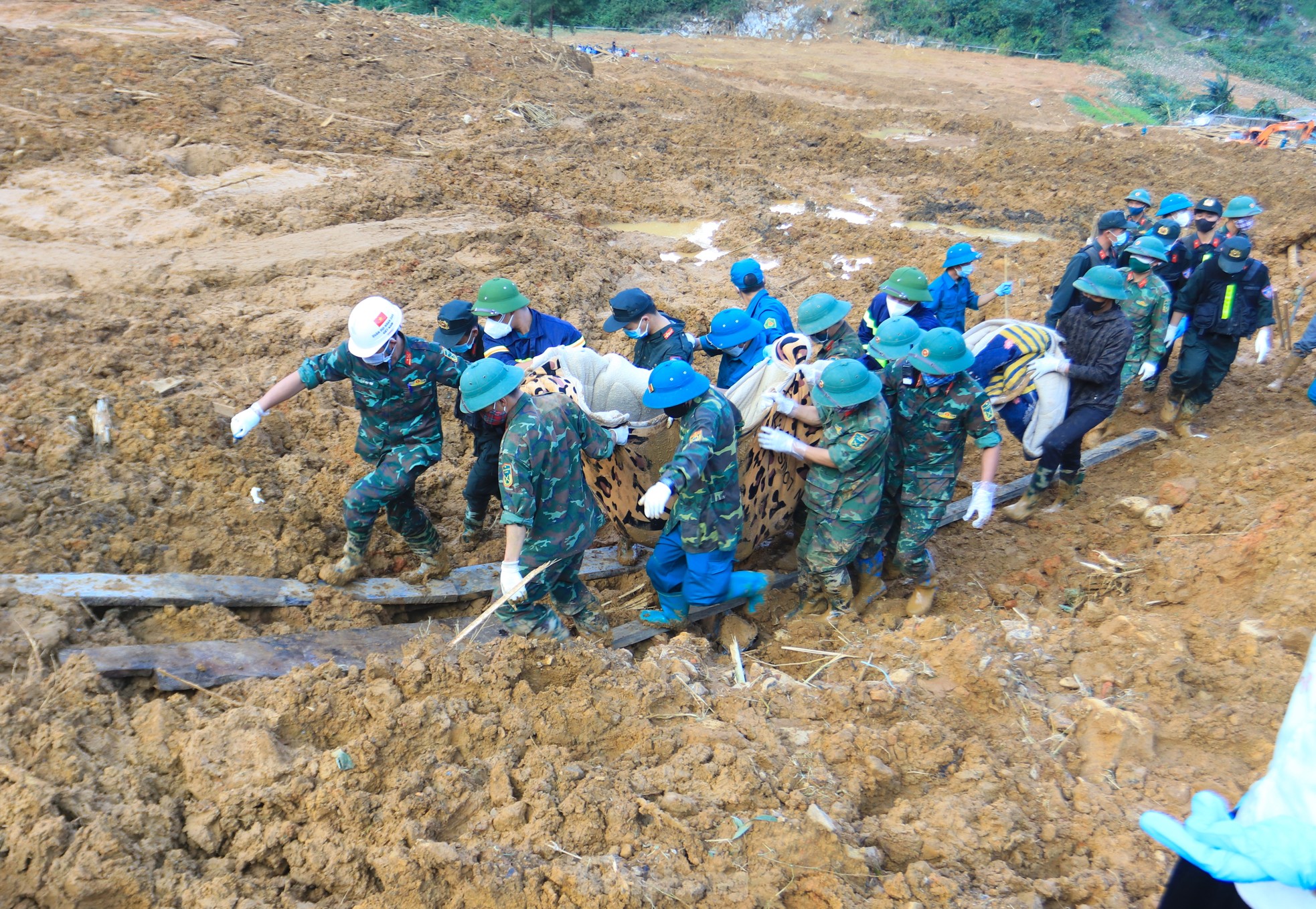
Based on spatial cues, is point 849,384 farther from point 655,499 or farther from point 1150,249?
point 1150,249

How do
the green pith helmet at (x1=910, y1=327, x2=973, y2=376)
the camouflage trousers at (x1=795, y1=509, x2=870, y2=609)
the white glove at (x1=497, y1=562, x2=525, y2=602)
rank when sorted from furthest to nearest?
the camouflage trousers at (x1=795, y1=509, x2=870, y2=609)
the green pith helmet at (x1=910, y1=327, x2=973, y2=376)
the white glove at (x1=497, y1=562, x2=525, y2=602)

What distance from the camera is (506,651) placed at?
325cm

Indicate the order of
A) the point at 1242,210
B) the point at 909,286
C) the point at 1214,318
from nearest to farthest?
the point at 909,286, the point at 1214,318, the point at 1242,210

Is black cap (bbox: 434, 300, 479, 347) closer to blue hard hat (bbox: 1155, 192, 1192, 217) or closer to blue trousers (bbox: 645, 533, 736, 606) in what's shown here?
blue trousers (bbox: 645, 533, 736, 606)

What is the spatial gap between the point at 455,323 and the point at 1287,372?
7621mm

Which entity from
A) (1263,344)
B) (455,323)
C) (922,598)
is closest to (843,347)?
(922,598)

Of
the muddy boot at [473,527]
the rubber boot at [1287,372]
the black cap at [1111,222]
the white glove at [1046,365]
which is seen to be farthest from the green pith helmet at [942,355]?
the rubber boot at [1287,372]

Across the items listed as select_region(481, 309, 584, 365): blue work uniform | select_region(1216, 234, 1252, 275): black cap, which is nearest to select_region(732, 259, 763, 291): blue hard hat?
select_region(481, 309, 584, 365): blue work uniform

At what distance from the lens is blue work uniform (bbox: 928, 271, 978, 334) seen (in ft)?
17.7

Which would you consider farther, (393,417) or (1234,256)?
(1234,256)

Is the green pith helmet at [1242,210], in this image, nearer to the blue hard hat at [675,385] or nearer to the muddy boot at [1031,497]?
the muddy boot at [1031,497]

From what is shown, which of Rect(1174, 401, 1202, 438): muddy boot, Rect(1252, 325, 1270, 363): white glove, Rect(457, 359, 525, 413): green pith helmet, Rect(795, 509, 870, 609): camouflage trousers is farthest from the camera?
Rect(1252, 325, 1270, 363): white glove

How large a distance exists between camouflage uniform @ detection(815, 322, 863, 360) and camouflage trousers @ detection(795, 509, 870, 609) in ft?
3.21

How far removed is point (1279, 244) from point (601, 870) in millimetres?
12039
